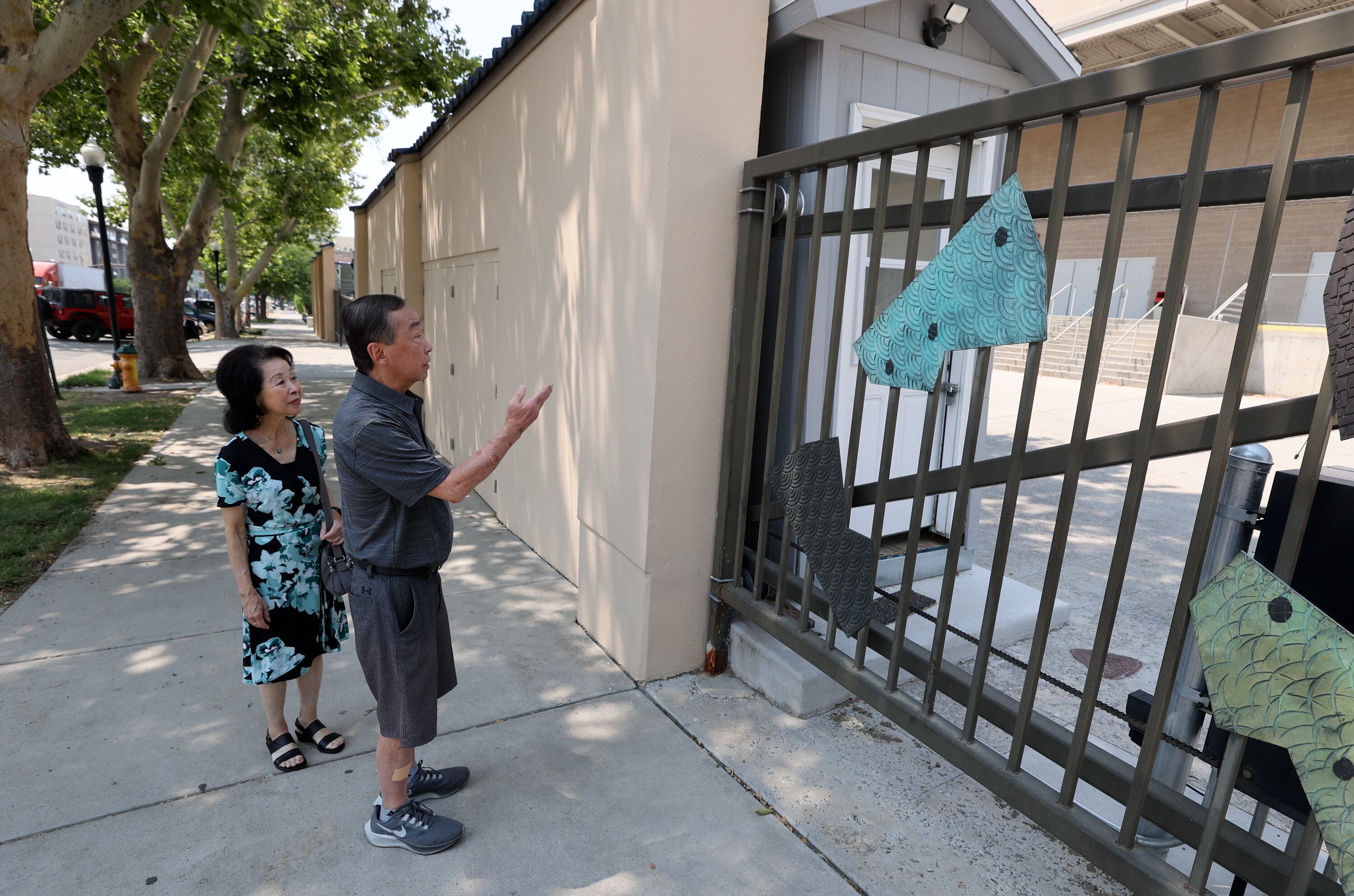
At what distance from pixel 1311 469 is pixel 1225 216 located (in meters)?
23.3

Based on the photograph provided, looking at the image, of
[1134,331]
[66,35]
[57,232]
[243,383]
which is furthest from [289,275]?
[57,232]

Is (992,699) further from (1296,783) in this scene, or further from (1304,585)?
(1304,585)

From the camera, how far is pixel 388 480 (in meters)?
2.16

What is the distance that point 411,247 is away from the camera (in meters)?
9.20

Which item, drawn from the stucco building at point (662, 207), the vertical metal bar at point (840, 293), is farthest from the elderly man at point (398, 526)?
the stucco building at point (662, 207)

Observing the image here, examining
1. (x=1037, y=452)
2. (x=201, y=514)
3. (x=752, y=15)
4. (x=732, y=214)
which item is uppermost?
(x=752, y=15)

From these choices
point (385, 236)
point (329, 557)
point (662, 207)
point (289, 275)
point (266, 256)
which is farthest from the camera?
point (289, 275)

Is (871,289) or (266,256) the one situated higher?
(266,256)

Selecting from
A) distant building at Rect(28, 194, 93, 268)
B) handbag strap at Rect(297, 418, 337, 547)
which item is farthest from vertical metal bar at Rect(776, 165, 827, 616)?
distant building at Rect(28, 194, 93, 268)

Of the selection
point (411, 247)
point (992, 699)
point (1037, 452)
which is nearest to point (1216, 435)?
point (1037, 452)

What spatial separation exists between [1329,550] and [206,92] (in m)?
16.0

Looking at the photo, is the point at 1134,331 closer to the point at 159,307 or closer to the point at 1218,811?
the point at 1218,811

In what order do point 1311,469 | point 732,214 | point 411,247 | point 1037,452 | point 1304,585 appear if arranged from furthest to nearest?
point 411,247, point 732,214, point 1037,452, point 1304,585, point 1311,469

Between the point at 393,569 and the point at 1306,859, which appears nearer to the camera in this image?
the point at 1306,859
